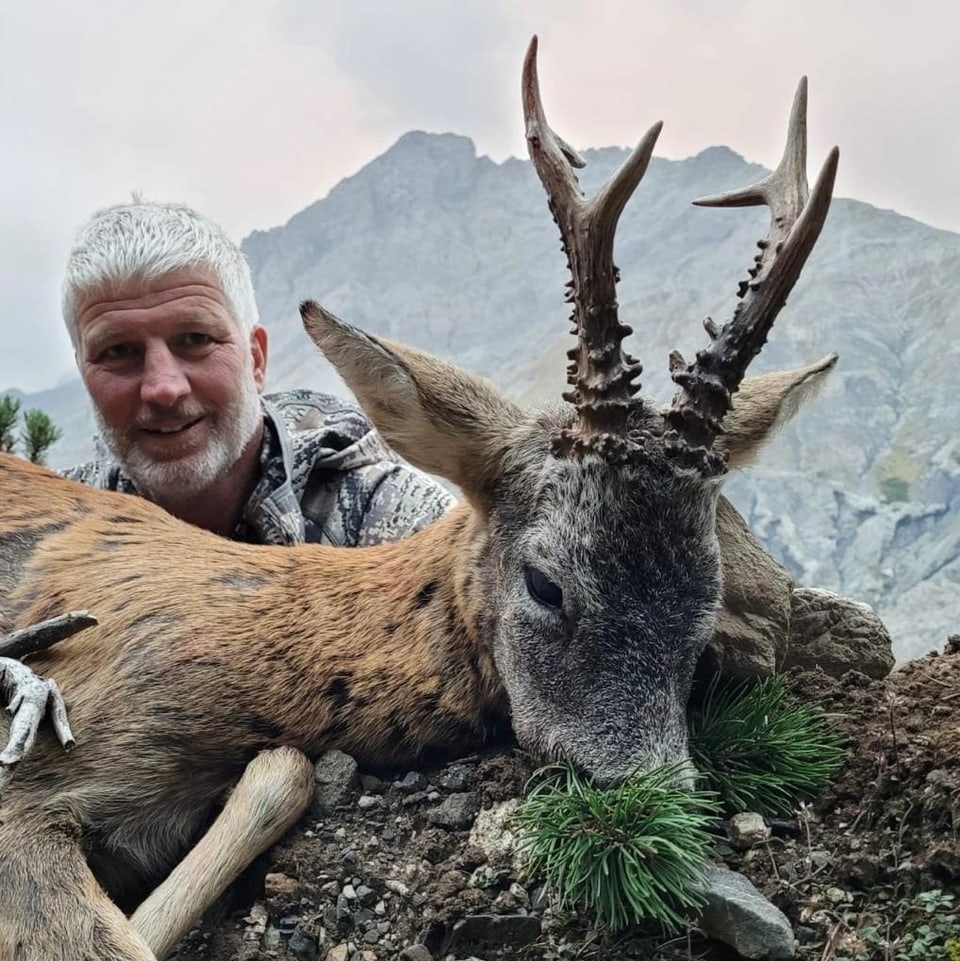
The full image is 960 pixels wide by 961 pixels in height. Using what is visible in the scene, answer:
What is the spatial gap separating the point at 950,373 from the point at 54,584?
103ft

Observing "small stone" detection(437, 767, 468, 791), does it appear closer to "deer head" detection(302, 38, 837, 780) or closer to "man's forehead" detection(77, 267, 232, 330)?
"deer head" detection(302, 38, 837, 780)

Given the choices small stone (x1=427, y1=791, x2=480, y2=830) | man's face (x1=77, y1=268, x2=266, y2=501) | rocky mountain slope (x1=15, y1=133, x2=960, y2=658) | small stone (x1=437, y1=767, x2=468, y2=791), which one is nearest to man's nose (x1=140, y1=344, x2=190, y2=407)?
man's face (x1=77, y1=268, x2=266, y2=501)

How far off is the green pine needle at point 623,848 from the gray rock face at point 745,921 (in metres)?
0.04

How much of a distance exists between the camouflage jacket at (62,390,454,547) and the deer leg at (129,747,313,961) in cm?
211

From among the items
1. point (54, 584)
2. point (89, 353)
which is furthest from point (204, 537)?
point (89, 353)

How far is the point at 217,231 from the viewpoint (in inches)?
191

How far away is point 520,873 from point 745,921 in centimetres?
50

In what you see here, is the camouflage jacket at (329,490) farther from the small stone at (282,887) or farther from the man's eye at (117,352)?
the small stone at (282,887)

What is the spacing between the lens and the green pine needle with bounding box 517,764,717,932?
2.02 m

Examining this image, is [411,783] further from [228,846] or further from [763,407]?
[763,407]

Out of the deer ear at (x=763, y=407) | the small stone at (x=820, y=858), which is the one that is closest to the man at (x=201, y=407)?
the deer ear at (x=763, y=407)

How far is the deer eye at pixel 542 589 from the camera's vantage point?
265 cm

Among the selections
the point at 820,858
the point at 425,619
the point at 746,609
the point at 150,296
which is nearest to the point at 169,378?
the point at 150,296

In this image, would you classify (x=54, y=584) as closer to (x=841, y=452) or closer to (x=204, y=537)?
(x=204, y=537)
